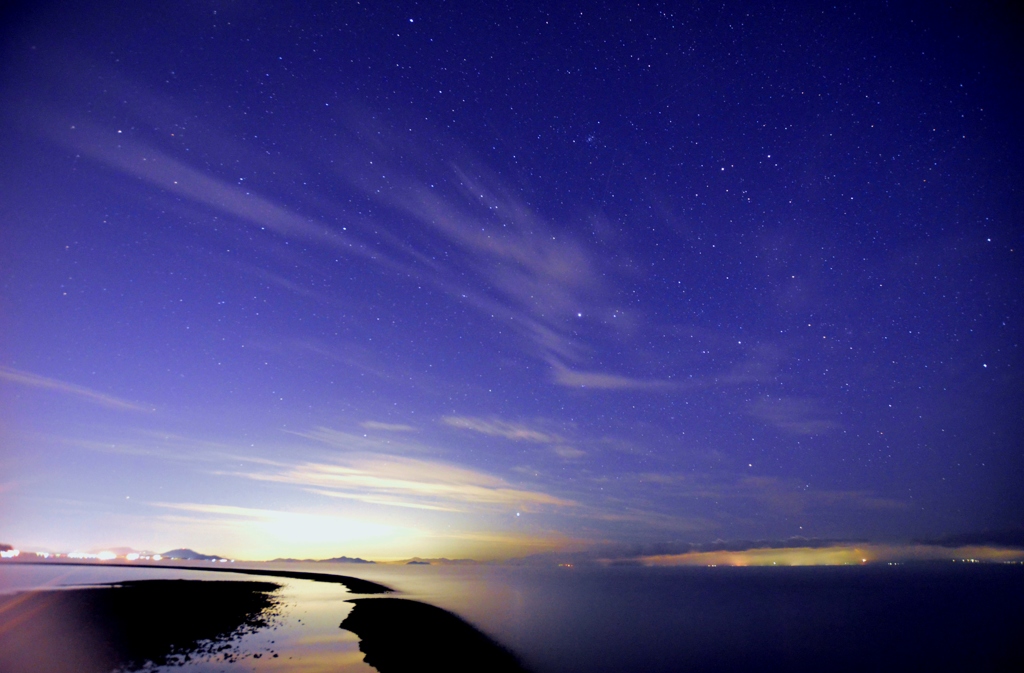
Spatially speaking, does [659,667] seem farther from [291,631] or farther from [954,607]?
[954,607]

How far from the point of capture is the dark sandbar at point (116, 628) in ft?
67.1

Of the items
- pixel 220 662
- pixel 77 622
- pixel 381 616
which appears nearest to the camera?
pixel 220 662

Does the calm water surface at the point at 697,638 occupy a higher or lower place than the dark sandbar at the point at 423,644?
lower

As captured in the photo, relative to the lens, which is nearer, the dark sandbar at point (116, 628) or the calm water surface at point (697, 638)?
the dark sandbar at point (116, 628)

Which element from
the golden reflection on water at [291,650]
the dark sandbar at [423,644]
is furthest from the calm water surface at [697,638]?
the dark sandbar at [423,644]

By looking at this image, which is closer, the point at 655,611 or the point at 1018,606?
the point at 655,611

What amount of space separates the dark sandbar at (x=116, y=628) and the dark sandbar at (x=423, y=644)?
20.7 feet

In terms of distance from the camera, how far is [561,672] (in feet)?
75.6

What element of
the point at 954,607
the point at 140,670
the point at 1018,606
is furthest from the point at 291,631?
the point at 1018,606

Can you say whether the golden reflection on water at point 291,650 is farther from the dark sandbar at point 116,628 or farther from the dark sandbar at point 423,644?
the dark sandbar at point 423,644

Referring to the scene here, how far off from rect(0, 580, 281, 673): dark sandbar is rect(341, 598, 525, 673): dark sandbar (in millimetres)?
6318

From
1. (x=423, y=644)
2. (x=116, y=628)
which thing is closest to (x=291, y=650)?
(x=423, y=644)

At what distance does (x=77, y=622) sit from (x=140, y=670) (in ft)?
50.4

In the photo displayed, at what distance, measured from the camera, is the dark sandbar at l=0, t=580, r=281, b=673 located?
20.5m
